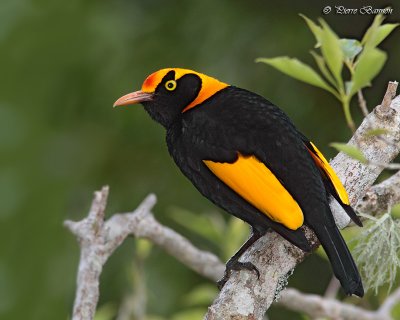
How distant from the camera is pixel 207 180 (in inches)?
129

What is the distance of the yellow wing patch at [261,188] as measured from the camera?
2934 millimetres

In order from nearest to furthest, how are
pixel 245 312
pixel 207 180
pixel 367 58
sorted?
pixel 367 58 → pixel 245 312 → pixel 207 180

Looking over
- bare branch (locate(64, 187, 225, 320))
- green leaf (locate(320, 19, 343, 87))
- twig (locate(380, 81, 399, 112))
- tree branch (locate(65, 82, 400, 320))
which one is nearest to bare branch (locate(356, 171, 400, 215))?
tree branch (locate(65, 82, 400, 320))

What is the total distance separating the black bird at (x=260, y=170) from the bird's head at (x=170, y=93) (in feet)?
0.50

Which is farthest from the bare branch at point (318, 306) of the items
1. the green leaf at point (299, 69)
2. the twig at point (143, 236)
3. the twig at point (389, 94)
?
the green leaf at point (299, 69)

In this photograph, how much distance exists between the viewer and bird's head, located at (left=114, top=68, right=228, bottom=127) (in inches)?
146

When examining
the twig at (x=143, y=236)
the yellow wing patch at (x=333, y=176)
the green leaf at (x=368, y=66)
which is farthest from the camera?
the twig at (x=143, y=236)

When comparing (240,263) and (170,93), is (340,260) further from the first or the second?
(170,93)

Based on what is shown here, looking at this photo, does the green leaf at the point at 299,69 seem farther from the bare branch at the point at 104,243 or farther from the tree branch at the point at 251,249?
the bare branch at the point at 104,243

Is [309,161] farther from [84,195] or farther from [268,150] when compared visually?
[84,195]

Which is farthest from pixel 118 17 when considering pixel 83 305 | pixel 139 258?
pixel 83 305

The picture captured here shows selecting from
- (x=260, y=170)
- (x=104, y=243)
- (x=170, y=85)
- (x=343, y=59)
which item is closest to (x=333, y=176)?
(x=260, y=170)

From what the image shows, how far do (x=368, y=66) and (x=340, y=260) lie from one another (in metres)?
0.74

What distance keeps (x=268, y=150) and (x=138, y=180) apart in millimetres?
3407
